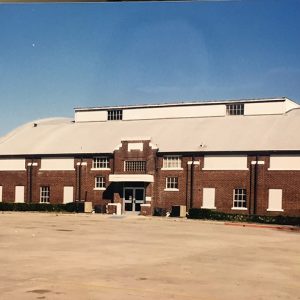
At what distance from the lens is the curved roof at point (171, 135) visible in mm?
41062

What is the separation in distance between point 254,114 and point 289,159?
1207cm

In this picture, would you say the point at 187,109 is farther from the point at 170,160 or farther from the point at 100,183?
the point at 100,183

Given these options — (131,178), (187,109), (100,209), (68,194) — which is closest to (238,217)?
(131,178)

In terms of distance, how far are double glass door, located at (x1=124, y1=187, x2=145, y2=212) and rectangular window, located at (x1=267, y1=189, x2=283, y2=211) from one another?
1088 centimetres

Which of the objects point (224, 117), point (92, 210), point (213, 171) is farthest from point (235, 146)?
point (92, 210)

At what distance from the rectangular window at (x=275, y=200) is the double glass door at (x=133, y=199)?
428 inches

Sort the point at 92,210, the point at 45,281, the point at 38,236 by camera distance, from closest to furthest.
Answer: the point at 45,281
the point at 38,236
the point at 92,210

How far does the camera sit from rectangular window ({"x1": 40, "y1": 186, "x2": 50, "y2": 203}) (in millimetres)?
47312

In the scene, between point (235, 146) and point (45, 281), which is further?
point (235, 146)

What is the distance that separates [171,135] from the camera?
4572 cm

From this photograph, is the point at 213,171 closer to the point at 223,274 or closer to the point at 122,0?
the point at 223,274

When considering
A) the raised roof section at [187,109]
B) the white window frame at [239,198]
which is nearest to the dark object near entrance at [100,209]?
the white window frame at [239,198]

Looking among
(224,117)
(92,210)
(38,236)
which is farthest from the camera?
(224,117)

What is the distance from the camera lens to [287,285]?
1079 centimetres
